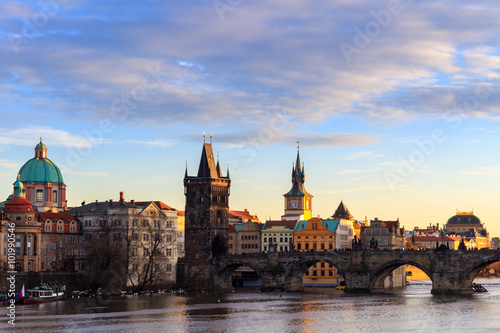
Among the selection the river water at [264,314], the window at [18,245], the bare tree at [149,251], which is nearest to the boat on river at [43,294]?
the river water at [264,314]

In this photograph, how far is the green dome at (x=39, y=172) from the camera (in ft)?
604

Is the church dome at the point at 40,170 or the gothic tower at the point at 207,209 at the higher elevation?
the church dome at the point at 40,170

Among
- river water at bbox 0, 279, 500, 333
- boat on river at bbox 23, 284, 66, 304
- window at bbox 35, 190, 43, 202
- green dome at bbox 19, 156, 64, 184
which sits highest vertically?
green dome at bbox 19, 156, 64, 184

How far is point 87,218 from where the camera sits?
163875 mm

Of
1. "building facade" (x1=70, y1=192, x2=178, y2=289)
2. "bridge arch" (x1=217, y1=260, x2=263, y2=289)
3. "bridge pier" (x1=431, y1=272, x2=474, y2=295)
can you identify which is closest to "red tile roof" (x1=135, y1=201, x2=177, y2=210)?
"building facade" (x1=70, y1=192, x2=178, y2=289)

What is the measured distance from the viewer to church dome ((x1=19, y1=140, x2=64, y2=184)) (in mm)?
184250

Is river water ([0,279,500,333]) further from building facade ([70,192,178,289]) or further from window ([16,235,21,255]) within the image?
window ([16,235,21,255])

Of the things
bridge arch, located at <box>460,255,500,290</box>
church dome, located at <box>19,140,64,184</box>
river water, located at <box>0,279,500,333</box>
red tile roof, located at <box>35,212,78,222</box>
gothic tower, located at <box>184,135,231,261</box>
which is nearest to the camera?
river water, located at <box>0,279,500,333</box>

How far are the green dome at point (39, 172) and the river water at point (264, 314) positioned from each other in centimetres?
5687

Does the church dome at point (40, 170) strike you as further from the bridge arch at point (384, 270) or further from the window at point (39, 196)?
the bridge arch at point (384, 270)

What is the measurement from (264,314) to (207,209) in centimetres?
7275

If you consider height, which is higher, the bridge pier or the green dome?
A: the green dome

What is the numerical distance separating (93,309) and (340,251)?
2146 inches

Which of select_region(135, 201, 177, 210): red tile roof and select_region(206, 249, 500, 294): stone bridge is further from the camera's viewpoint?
select_region(135, 201, 177, 210): red tile roof
